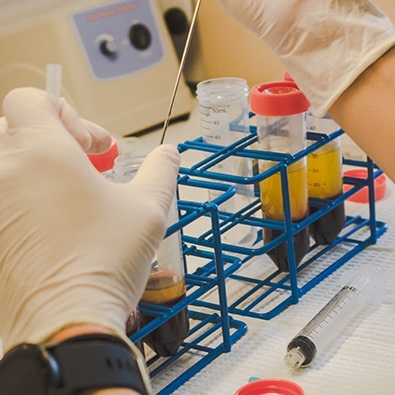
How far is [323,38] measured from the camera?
1011 millimetres

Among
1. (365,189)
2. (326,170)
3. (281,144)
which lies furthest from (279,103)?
(365,189)

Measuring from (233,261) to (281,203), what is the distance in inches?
4.5

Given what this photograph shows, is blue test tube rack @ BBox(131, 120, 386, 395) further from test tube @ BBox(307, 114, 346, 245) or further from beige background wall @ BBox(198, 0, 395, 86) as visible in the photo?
beige background wall @ BBox(198, 0, 395, 86)

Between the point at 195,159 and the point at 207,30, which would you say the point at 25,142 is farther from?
the point at 207,30

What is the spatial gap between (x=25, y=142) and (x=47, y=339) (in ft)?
0.60

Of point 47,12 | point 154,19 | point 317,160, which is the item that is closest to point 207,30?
point 154,19

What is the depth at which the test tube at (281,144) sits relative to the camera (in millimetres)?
1199

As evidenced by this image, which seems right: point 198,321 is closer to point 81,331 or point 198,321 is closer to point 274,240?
point 274,240

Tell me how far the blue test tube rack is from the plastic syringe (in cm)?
7

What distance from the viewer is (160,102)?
2109 millimetres

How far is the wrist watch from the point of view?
65cm

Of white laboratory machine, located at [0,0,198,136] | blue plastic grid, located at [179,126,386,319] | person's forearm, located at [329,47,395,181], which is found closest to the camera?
person's forearm, located at [329,47,395,181]

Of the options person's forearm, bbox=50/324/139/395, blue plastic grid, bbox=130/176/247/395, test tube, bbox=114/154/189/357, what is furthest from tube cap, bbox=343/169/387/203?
person's forearm, bbox=50/324/139/395

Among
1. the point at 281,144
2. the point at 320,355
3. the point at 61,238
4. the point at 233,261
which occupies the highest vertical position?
the point at 61,238
